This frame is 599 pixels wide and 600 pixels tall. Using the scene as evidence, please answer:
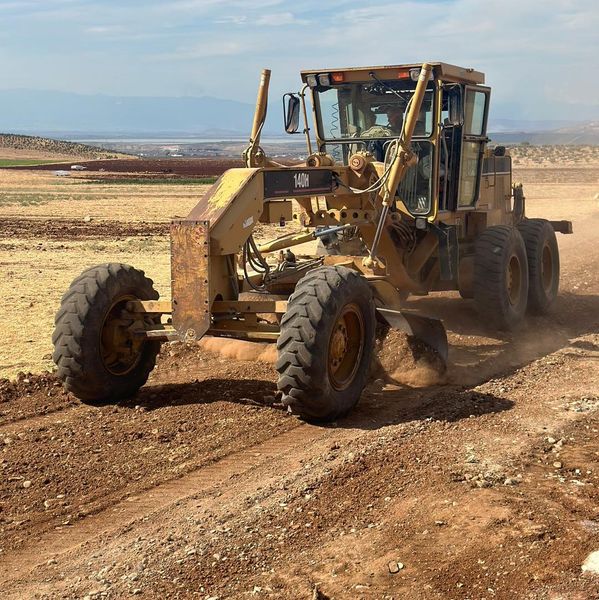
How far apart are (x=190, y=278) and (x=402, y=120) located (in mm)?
3893

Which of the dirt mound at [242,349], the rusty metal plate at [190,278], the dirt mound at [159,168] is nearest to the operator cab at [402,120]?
the dirt mound at [242,349]

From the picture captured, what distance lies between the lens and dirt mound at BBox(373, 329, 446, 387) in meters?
8.84

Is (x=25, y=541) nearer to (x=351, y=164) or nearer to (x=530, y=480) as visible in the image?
(x=530, y=480)

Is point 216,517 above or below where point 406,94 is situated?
below

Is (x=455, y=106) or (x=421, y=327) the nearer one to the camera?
(x=421, y=327)

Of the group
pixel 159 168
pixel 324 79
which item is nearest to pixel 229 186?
pixel 324 79

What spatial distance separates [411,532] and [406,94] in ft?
20.0

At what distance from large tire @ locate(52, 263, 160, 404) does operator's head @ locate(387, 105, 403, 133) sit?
3.64 meters

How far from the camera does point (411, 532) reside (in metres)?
5.16

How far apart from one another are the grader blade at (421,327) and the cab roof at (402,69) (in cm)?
283

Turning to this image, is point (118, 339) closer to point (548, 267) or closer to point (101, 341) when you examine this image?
point (101, 341)

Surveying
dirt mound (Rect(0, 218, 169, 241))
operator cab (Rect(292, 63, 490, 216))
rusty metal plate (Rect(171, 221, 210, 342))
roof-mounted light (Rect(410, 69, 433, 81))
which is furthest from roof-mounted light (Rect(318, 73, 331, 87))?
dirt mound (Rect(0, 218, 169, 241))

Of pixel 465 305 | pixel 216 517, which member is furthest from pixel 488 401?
pixel 465 305

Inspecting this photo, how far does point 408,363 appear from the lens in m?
8.97
